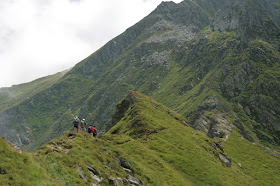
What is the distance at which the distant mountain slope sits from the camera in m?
27.1

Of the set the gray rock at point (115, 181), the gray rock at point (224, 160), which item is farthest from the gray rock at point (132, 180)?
the gray rock at point (224, 160)

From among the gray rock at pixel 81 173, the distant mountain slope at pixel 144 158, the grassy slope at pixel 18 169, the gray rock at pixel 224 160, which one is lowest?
the gray rock at pixel 224 160

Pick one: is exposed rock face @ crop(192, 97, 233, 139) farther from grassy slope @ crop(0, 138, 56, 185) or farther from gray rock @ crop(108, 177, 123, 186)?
grassy slope @ crop(0, 138, 56, 185)

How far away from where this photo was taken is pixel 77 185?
23828 mm

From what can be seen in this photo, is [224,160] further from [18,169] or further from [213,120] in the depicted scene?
[213,120]

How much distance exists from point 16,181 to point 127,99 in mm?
90652

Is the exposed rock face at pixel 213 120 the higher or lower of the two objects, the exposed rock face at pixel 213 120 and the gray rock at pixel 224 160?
the lower

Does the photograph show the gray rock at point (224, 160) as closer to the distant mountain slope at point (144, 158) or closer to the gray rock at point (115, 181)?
the distant mountain slope at point (144, 158)

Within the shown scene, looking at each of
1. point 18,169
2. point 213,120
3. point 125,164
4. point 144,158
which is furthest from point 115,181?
point 213,120

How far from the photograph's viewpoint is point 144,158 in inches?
1978

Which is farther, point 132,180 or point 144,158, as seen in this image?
point 144,158

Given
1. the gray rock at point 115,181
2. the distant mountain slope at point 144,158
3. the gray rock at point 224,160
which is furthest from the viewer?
the gray rock at point 224,160

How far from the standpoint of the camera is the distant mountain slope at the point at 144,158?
89.0 ft

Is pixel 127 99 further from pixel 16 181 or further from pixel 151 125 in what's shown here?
pixel 16 181
